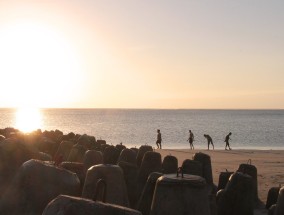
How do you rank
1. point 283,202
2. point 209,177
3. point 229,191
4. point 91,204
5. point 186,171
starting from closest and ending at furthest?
point 91,204 < point 283,202 < point 229,191 < point 186,171 < point 209,177

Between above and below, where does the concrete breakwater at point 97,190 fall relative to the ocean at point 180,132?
above


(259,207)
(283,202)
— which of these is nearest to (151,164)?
(259,207)

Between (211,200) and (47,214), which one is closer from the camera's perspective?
(47,214)

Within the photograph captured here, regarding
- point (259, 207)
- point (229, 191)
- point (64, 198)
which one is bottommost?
point (259, 207)

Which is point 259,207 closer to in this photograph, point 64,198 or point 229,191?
point 229,191

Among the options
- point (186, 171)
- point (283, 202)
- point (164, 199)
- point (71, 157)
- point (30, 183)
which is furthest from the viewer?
point (71, 157)

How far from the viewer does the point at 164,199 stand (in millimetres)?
5500

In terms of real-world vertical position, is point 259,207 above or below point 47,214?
below

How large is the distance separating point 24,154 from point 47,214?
14.7 ft

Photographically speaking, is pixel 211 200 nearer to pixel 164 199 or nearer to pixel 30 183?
pixel 164 199

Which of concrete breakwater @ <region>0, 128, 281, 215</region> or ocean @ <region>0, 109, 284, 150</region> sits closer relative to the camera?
concrete breakwater @ <region>0, 128, 281, 215</region>

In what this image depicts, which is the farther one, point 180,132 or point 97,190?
point 180,132

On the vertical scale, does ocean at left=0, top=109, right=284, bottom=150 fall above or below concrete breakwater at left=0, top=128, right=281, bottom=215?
below

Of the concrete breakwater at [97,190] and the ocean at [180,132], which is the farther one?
the ocean at [180,132]
